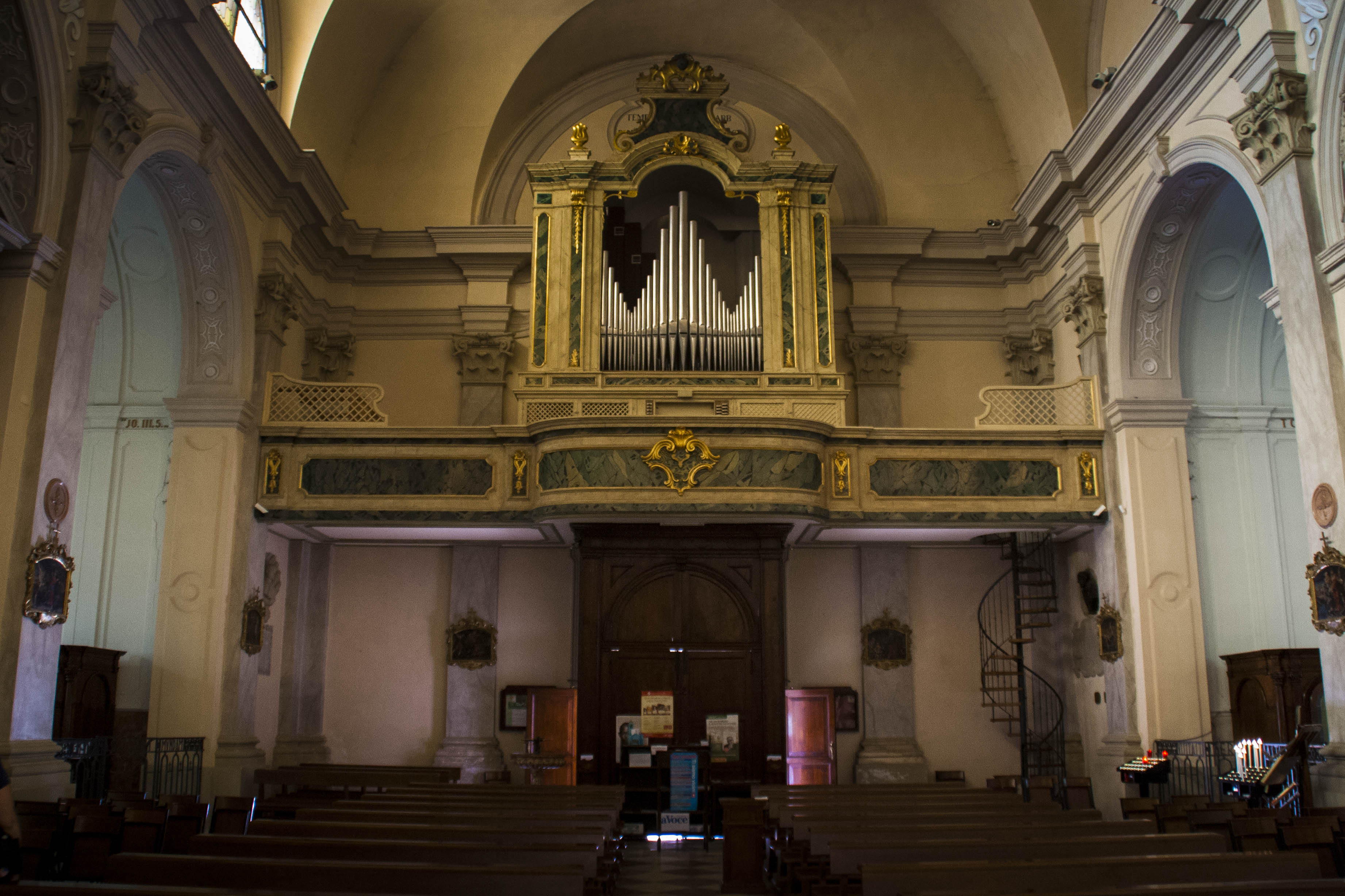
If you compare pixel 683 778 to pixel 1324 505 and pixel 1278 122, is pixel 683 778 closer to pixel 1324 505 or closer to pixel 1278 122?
pixel 1324 505

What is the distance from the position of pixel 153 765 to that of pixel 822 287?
33.3 ft

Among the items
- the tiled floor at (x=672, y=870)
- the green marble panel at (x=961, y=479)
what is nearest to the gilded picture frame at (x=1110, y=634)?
the green marble panel at (x=961, y=479)

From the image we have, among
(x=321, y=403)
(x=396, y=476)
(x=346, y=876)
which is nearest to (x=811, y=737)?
(x=396, y=476)

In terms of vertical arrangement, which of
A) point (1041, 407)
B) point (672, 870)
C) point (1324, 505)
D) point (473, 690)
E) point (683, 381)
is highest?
point (683, 381)

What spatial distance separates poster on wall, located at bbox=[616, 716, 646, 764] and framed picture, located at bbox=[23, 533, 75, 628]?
7539 mm

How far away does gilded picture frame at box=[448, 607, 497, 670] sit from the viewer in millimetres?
16375

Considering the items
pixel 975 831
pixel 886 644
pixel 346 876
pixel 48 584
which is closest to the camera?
pixel 346 876

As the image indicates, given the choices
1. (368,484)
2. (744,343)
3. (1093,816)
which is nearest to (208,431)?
(368,484)

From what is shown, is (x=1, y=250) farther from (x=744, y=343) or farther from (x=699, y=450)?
(x=744, y=343)

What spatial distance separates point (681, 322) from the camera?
15.2 metres

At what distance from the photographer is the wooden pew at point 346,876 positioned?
5422 millimetres

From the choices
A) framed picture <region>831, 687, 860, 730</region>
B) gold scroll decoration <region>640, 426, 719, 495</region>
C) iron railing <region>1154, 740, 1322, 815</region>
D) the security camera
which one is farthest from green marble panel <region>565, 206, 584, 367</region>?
iron railing <region>1154, 740, 1322, 815</region>

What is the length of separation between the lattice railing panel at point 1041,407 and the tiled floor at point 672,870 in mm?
6338

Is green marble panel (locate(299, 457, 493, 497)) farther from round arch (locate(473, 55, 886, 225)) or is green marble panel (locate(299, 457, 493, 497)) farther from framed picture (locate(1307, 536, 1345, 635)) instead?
framed picture (locate(1307, 536, 1345, 635))
